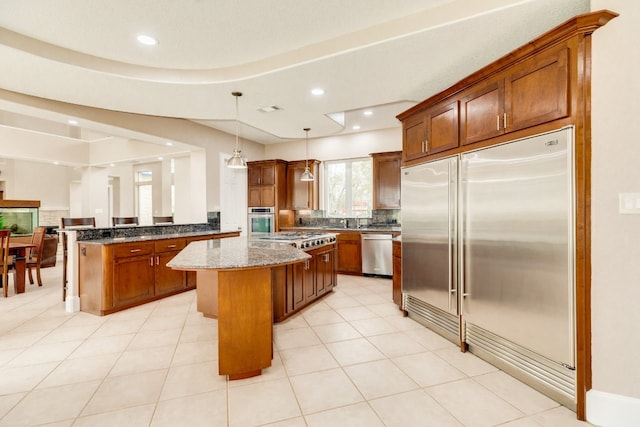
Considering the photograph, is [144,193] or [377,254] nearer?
[377,254]

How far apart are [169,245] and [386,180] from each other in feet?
12.4

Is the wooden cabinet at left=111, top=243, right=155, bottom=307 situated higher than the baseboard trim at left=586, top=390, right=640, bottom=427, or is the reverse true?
the wooden cabinet at left=111, top=243, right=155, bottom=307

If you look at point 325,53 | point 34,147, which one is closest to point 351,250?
Result: point 325,53

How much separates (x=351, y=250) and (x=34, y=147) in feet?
22.9

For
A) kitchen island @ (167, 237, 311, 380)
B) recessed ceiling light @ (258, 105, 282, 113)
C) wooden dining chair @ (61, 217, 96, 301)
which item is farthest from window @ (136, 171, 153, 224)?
kitchen island @ (167, 237, 311, 380)

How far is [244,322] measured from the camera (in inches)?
85.7

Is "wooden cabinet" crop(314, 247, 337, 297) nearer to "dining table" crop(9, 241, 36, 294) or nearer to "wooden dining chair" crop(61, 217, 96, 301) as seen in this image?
"wooden dining chair" crop(61, 217, 96, 301)

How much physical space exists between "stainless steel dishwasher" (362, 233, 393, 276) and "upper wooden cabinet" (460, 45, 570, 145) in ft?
9.62

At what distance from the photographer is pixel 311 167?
6.29 m

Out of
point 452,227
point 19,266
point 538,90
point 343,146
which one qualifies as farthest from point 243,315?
point 343,146

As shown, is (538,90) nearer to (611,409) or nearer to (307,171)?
(611,409)

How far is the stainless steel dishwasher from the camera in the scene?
5.25 meters

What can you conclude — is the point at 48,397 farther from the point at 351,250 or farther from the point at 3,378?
the point at 351,250

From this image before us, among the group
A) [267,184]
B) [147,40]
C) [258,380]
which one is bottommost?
[258,380]
